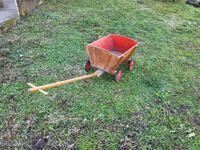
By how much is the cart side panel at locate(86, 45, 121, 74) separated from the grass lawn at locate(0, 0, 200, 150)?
0.19 meters

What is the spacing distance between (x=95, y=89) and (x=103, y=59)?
1.26ft

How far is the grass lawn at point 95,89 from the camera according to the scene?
250cm

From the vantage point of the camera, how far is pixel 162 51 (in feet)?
13.6

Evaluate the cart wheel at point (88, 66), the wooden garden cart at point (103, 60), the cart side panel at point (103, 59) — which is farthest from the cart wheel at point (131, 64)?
the cart wheel at point (88, 66)

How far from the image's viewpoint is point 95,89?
308 cm

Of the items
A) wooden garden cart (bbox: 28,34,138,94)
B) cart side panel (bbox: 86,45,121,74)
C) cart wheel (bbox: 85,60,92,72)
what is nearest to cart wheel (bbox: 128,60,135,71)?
wooden garden cart (bbox: 28,34,138,94)

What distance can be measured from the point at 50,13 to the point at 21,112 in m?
2.92

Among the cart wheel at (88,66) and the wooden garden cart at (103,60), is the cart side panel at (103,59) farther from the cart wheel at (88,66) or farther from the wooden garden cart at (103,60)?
the cart wheel at (88,66)

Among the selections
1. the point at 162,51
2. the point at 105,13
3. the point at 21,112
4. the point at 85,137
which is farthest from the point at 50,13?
the point at 85,137

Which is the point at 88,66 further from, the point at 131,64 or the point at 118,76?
the point at 131,64

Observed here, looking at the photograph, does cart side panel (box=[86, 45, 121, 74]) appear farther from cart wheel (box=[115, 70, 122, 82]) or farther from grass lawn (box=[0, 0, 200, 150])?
grass lawn (box=[0, 0, 200, 150])

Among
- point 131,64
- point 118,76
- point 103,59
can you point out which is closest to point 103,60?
point 103,59

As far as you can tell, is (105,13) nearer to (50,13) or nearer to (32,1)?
(50,13)

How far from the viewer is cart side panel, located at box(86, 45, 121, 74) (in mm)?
3021
